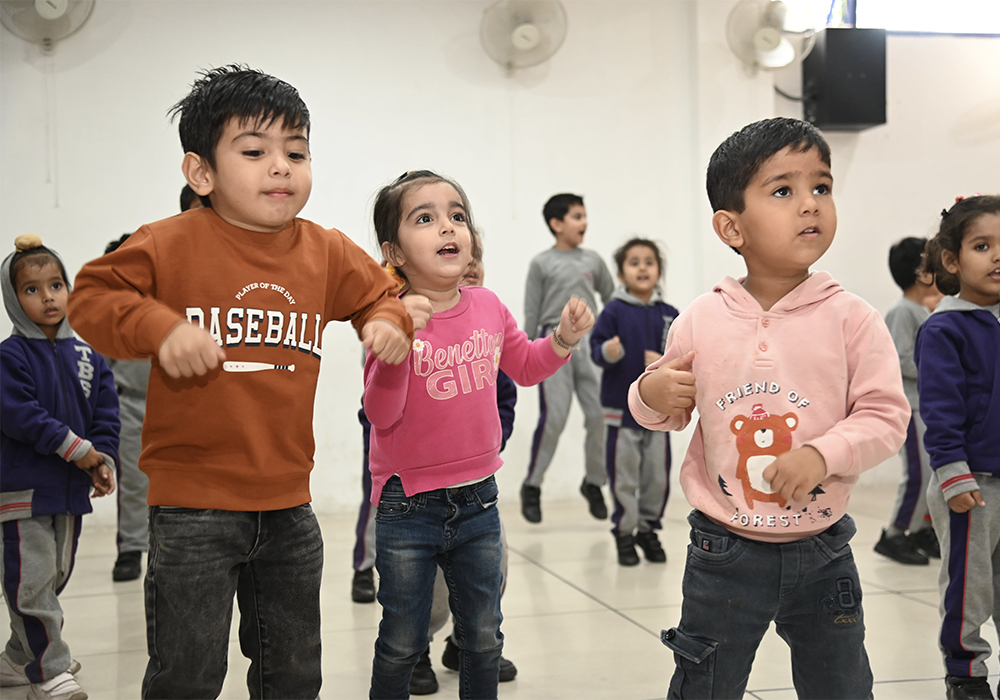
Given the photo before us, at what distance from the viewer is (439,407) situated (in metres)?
2.01

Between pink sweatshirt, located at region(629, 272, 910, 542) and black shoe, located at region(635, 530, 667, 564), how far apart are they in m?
2.60

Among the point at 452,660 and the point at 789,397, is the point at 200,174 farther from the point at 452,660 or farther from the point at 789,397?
the point at 452,660

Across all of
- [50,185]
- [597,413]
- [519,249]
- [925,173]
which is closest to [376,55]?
[519,249]

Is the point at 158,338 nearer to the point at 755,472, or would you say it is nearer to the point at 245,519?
the point at 245,519

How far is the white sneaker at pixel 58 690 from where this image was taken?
8.38 feet

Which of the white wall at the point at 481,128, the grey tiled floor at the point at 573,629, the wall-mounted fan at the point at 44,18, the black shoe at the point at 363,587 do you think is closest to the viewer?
the grey tiled floor at the point at 573,629

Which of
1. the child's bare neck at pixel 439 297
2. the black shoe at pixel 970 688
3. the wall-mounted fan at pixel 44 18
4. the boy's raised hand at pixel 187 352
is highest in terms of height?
the wall-mounted fan at pixel 44 18

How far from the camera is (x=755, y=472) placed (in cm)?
164

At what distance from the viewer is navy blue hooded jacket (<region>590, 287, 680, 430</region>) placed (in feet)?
14.4

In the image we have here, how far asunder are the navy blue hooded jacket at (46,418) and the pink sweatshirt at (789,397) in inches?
77.7

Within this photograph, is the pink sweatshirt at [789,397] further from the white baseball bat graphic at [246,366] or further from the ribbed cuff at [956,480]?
the ribbed cuff at [956,480]

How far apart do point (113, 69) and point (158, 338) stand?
4.85 meters

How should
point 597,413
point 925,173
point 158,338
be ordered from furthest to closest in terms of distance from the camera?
point 925,173
point 597,413
point 158,338

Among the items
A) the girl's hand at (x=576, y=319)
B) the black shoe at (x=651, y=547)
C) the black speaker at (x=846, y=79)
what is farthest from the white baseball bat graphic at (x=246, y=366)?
the black speaker at (x=846, y=79)
